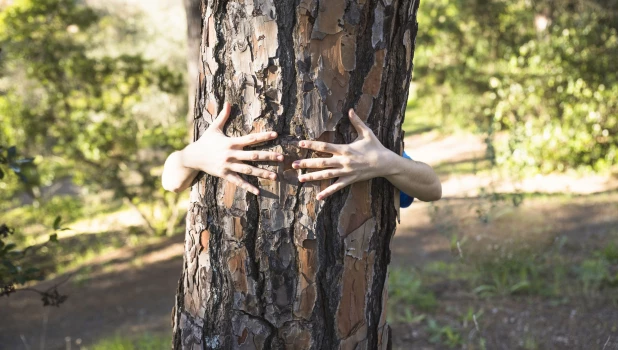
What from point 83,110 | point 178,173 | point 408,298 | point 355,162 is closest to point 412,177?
point 355,162

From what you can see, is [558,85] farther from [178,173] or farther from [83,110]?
[178,173]

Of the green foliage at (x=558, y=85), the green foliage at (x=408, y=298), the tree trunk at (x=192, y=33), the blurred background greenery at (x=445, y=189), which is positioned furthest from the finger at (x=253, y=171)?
the green foliage at (x=558, y=85)

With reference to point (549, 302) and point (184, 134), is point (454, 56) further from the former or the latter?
point (549, 302)

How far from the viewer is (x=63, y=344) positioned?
509 centimetres

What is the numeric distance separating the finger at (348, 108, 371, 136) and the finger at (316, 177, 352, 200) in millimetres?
146

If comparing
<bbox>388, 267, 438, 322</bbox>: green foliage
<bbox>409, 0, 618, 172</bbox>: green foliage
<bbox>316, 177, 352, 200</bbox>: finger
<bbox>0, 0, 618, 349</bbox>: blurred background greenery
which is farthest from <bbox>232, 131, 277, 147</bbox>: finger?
<bbox>409, 0, 618, 172</bbox>: green foliage

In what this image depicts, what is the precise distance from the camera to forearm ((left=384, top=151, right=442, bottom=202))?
1.75 meters

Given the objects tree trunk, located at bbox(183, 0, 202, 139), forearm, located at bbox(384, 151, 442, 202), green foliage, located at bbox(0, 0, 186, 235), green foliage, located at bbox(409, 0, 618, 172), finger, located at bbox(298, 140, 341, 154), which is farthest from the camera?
green foliage, located at bbox(409, 0, 618, 172)

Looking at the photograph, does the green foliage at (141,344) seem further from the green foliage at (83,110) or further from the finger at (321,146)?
the green foliage at (83,110)

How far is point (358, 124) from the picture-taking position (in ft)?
5.50

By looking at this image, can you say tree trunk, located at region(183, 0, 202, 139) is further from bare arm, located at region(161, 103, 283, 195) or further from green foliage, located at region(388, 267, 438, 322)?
bare arm, located at region(161, 103, 283, 195)

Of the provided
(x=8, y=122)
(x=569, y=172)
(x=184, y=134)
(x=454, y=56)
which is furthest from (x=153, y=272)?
(x=454, y=56)

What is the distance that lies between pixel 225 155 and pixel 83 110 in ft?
23.6

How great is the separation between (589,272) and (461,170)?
6689 mm
